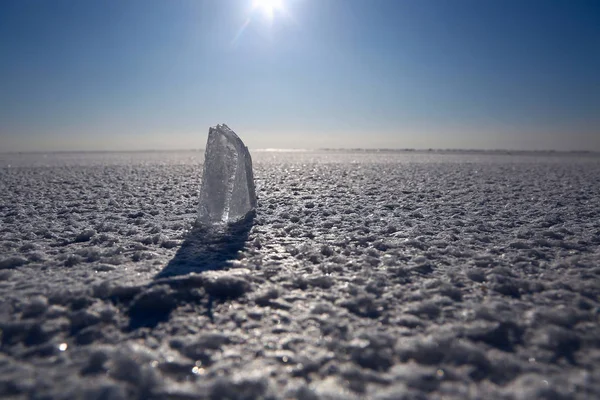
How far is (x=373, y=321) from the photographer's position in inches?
99.8

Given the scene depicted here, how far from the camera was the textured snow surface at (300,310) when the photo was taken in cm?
190

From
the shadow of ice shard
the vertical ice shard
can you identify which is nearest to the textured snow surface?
the shadow of ice shard

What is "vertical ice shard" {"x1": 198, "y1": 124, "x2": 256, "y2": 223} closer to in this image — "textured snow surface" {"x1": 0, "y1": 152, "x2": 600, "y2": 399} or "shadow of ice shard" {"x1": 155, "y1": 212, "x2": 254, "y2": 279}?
"shadow of ice shard" {"x1": 155, "y1": 212, "x2": 254, "y2": 279}

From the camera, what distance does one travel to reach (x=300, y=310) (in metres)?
2.70

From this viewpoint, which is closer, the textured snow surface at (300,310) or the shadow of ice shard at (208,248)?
the textured snow surface at (300,310)

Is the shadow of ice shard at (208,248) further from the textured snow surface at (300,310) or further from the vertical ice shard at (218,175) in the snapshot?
the vertical ice shard at (218,175)

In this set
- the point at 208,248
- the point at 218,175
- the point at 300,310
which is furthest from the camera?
the point at 218,175

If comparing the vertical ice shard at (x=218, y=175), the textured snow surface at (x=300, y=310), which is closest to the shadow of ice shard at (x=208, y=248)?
the textured snow surface at (x=300, y=310)

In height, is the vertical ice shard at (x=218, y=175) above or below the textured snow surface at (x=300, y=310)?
above

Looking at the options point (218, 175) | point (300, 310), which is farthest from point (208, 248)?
point (300, 310)

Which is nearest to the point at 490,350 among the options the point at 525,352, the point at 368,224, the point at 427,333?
the point at 525,352

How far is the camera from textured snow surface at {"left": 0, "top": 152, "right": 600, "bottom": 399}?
1902 millimetres

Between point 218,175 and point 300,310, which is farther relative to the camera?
point 218,175

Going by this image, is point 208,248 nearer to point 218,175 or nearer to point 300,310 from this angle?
point 218,175
